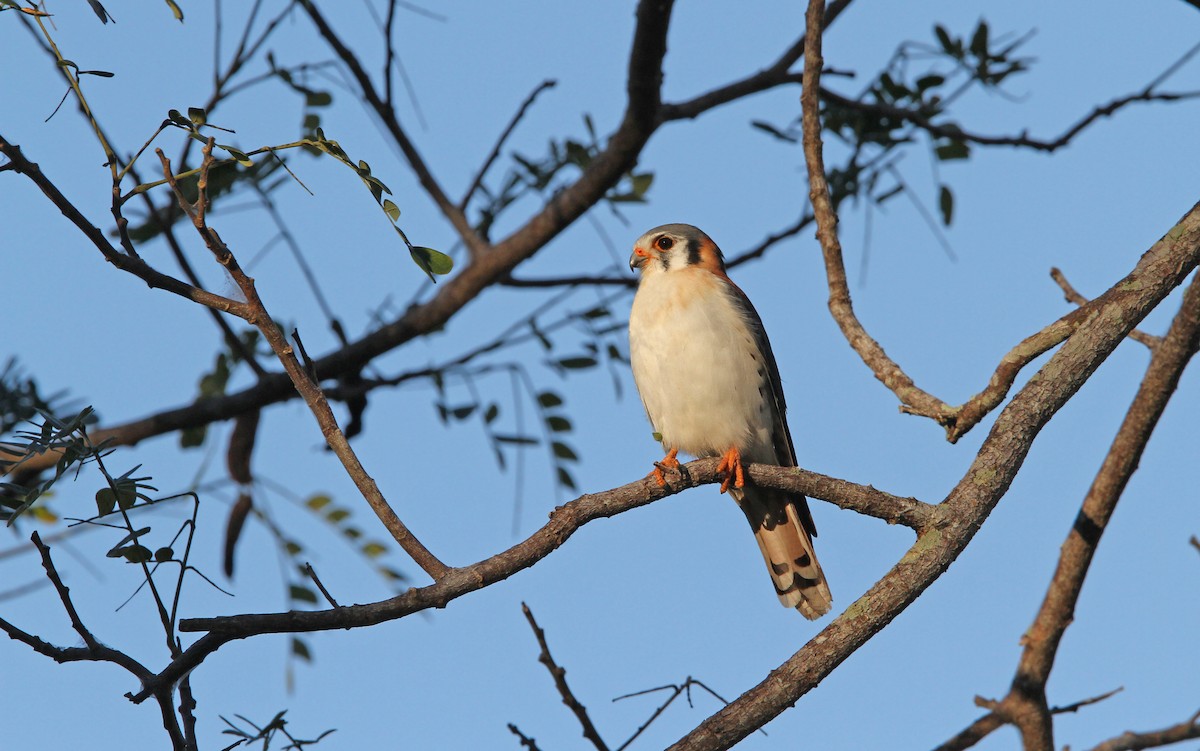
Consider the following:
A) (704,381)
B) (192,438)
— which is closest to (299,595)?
(192,438)

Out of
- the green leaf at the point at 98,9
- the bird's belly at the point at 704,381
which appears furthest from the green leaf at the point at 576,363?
the green leaf at the point at 98,9

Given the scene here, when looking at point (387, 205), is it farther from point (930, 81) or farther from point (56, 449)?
point (930, 81)

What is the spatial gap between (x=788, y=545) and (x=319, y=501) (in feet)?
7.06

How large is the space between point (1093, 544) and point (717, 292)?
162 centimetres

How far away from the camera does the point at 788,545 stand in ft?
14.8

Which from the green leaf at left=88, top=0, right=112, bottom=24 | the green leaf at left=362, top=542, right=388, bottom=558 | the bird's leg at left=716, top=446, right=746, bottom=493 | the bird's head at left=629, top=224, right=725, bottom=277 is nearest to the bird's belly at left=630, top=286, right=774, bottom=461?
the bird's head at left=629, top=224, right=725, bottom=277

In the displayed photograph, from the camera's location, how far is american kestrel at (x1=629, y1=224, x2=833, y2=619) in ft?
14.3

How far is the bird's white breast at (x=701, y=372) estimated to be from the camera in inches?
Result: 171

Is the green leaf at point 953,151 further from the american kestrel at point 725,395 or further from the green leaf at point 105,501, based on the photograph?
the green leaf at point 105,501

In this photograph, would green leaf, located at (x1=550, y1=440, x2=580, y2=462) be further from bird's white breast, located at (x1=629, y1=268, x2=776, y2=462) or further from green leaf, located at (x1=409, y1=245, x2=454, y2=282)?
green leaf, located at (x1=409, y1=245, x2=454, y2=282)

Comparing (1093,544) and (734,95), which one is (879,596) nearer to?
(1093,544)

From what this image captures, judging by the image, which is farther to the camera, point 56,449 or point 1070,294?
point 1070,294

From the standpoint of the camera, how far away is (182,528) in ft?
7.43

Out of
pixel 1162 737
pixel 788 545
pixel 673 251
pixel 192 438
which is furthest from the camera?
pixel 192 438
